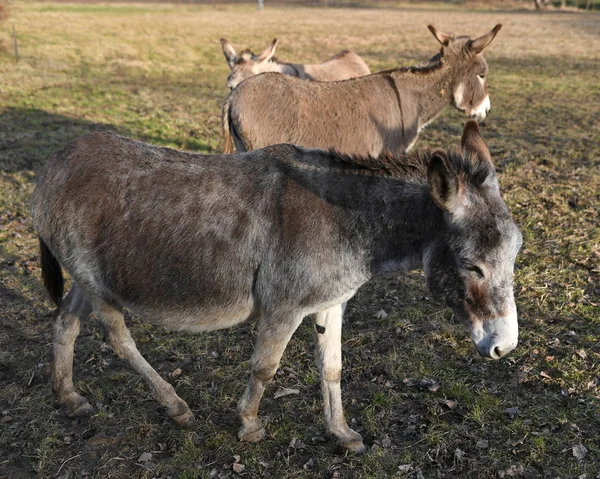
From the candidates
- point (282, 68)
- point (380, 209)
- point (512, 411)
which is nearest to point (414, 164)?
point (380, 209)

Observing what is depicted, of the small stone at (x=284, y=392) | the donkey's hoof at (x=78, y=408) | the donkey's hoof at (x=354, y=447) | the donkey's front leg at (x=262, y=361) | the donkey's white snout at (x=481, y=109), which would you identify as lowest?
the donkey's hoof at (x=78, y=408)

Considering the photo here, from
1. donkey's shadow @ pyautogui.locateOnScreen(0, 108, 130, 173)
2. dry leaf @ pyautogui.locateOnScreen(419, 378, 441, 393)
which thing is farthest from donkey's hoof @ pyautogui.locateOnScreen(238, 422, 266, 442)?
donkey's shadow @ pyautogui.locateOnScreen(0, 108, 130, 173)

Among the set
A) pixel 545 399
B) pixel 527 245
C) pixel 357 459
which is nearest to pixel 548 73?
pixel 527 245

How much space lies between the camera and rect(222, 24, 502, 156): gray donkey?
21.9 feet

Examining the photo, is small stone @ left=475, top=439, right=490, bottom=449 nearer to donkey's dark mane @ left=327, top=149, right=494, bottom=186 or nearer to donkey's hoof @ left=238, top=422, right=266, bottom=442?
donkey's hoof @ left=238, top=422, right=266, bottom=442

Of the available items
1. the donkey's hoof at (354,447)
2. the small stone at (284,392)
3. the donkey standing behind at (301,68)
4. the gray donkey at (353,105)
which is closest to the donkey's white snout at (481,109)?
the gray donkey at (353,105)

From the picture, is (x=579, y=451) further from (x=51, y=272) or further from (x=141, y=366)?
(x=51, y=272)

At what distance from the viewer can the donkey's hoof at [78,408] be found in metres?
4.42

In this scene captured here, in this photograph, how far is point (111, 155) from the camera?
3.99 metres

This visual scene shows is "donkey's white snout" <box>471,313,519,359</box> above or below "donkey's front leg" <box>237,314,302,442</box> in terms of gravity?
above

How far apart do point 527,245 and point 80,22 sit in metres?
26.8

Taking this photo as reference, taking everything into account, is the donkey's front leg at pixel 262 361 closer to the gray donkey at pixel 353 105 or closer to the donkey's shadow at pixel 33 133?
the gray donkey at pixel 353 105

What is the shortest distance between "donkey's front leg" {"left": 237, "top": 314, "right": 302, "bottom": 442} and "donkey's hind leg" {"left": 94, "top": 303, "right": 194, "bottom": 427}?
45cm

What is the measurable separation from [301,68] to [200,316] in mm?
9126
